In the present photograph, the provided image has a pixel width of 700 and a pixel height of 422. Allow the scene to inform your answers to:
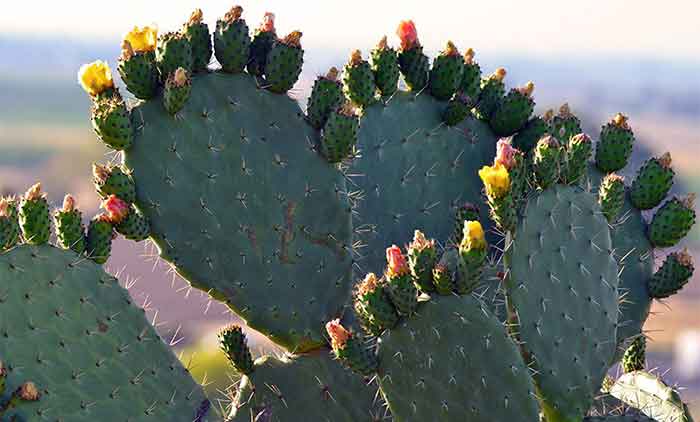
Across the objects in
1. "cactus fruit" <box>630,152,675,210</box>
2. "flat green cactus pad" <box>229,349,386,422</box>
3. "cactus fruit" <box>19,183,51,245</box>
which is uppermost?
"cactus fruit" <box>19,183,51,245</box>

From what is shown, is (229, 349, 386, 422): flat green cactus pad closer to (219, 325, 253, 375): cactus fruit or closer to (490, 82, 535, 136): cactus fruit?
(219, 325, 253, 375): cactus fruit

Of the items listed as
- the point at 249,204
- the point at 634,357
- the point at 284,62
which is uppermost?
the point at 284,62

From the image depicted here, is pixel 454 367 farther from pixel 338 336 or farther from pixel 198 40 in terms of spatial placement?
pixel 198 40

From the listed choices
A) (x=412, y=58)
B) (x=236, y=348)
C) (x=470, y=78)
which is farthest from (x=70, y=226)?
(x=470, y=78)

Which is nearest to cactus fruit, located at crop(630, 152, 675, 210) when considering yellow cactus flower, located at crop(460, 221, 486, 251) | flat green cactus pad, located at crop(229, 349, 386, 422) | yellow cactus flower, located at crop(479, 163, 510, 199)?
yellow cactus flower, located at crop(479, 163, 510, 199)

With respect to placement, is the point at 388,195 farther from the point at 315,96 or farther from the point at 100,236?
the point at 100,236

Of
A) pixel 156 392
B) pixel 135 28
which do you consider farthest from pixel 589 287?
pixel 135 28

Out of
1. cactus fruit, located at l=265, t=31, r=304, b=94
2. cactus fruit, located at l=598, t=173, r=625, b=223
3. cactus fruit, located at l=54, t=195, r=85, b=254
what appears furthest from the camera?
cactus fruit, located at l=598, t=173, r=625, b=223

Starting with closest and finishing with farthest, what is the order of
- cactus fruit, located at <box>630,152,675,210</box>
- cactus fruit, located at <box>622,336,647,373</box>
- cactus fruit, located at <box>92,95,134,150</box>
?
cactus fruit, located at <box>92,95,134,150</box>, cactus fruit, located at <box>630,152,675,210</box>, cactus fruit, located at <box>622,336,647,373</box>
